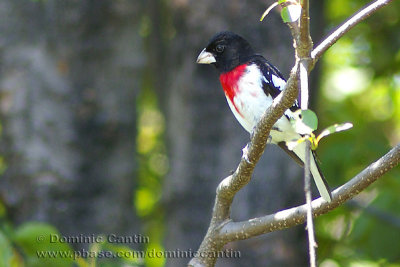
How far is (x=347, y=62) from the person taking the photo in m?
6.50

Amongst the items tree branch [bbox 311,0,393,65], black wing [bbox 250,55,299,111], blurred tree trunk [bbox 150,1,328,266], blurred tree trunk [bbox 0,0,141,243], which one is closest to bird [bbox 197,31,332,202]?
black wing [bbox 250,55,299,111]

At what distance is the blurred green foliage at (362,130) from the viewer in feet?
15.4

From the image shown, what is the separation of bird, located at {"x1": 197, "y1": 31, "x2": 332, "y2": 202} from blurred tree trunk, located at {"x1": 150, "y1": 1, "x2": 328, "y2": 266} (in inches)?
40.1

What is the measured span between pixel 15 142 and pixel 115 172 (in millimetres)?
807

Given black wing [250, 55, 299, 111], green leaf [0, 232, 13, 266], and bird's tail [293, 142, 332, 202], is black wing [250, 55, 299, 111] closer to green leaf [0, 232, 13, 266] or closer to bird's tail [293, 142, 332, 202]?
bird's tail [293, 142, 332, 202]

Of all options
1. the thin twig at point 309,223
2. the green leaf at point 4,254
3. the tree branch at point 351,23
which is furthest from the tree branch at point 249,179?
the green leaf at point 4,254

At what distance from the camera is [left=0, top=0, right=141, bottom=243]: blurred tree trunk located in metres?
4.83

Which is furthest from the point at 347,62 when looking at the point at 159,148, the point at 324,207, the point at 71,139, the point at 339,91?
the point at 324,207

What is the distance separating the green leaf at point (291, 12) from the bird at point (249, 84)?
1.44m

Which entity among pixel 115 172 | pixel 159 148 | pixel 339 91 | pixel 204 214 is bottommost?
pixel 204 214

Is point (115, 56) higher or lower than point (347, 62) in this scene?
lower

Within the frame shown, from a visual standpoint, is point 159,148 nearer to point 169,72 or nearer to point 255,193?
point 169,72

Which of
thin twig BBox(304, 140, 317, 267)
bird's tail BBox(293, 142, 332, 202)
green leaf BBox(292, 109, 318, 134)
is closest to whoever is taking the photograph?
thin twig BBox(304, 140, 317, 267)

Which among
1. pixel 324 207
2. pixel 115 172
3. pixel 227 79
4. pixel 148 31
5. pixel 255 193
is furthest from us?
pixel 148 31
